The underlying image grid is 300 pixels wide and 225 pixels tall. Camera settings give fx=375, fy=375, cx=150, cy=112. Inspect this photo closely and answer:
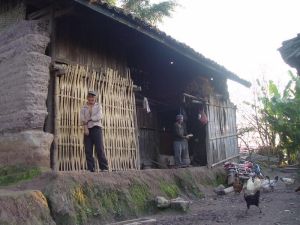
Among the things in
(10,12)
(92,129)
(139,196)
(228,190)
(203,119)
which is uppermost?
(10,12)

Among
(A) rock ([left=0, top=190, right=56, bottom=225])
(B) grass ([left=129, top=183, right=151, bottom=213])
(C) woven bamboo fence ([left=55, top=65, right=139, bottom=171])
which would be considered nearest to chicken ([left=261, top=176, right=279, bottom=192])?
(C) woven bamboo fence ([left=55, top=65, right=139, bottom=171])

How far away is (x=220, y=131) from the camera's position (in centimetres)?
1246

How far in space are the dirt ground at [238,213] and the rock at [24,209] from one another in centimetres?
192

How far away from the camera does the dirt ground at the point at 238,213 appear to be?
622cm

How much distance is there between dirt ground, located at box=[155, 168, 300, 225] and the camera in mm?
6219

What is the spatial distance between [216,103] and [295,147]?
4.20m

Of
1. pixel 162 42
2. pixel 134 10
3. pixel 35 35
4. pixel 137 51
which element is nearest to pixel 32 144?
pixel 35 35

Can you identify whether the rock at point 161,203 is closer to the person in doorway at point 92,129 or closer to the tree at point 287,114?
the person in doorway at point 92,129

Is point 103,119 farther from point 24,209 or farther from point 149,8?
point 149,8

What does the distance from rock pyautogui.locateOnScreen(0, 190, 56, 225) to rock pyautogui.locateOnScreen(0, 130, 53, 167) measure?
120 centimetres

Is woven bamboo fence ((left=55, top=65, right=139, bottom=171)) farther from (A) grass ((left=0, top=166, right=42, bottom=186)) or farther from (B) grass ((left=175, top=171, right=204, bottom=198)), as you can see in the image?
(B) grass ((left=175, top=171, right=204, bottom=198))

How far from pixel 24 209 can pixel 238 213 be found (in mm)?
3972

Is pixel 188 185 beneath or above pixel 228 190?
above

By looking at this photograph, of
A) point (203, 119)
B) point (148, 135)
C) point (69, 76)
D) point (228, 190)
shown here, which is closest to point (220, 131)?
point (203, 119)
